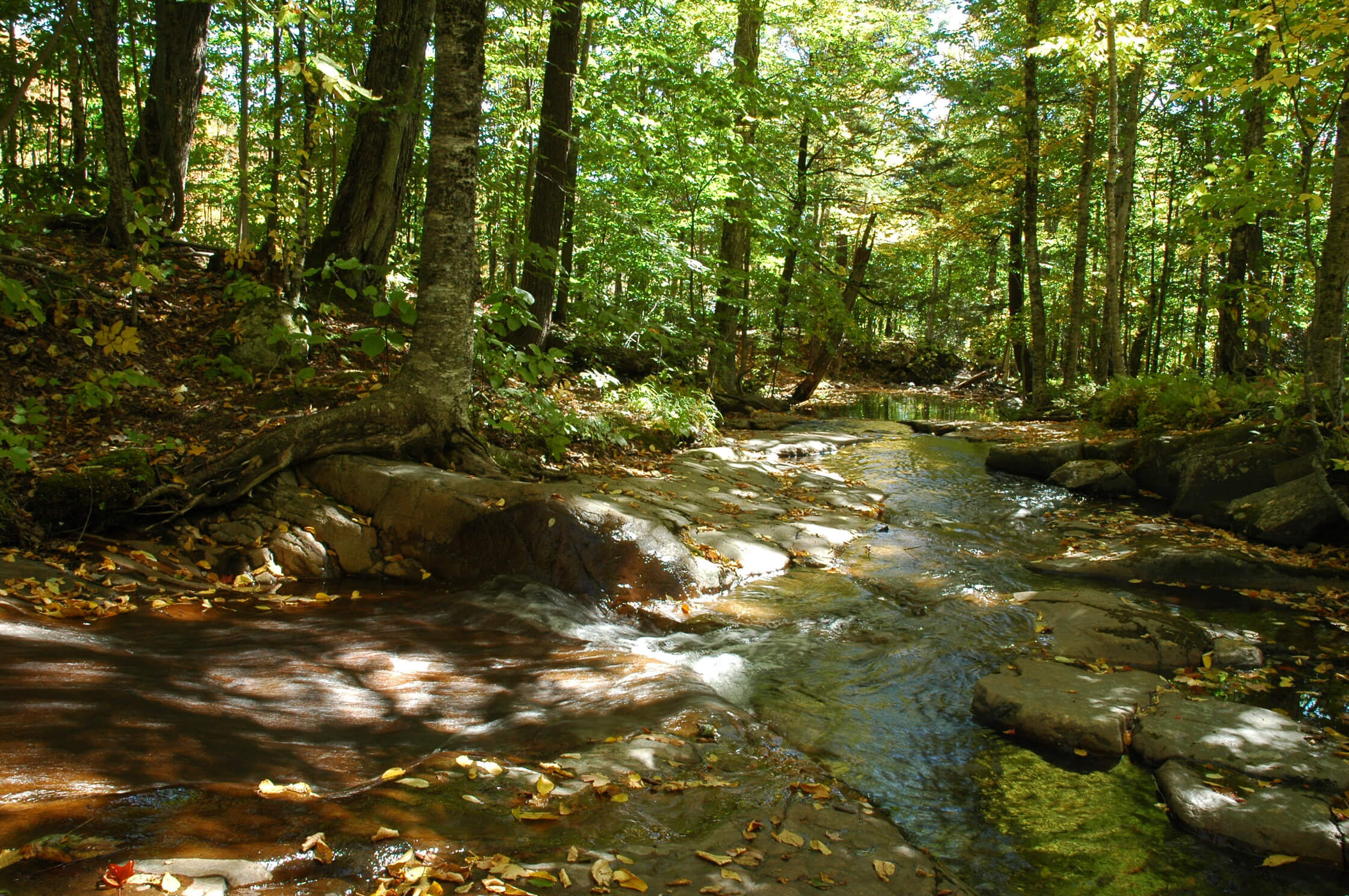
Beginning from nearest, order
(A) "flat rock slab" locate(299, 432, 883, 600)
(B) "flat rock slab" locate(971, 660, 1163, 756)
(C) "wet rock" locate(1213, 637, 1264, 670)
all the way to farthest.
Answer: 1. (B) "flat rock slab" locate(971, 660, 1163, 756)
2. (C) "wet rock" locate(1213, 637, 1264, 670)
3. (A) "flat rock slab" locate(299, 432, 883, 600)

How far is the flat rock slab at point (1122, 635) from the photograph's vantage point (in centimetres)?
518

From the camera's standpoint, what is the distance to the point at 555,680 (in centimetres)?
435

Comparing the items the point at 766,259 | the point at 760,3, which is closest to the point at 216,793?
the point at 760,3

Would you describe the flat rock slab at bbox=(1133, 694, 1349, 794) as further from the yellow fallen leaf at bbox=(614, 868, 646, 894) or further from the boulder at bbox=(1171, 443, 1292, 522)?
the boulder at bbox=(1171, 443, 1292, 522)

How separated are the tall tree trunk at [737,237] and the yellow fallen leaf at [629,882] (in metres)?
11.3

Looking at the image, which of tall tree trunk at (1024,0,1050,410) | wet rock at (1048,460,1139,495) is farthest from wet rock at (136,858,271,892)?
tall tree trunk at (1024,0,1050,410)

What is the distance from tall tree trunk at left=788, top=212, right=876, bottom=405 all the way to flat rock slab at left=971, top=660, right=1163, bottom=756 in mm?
13867

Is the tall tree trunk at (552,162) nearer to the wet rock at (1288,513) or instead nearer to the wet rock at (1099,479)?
the wet rock at (1099,479)

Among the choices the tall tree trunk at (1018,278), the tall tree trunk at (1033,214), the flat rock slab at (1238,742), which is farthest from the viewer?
the tall tree trunk at (1018,278)

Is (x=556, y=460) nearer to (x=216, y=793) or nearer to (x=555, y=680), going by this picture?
(x=555, y=680)

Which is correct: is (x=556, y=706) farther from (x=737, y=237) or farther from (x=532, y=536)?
(x=737, y=237)

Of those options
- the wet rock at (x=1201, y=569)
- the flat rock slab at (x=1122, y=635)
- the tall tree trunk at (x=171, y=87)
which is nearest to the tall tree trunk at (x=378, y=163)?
the tall tree trunk at (x=171, y=87)

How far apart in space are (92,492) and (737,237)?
1307 centimetres

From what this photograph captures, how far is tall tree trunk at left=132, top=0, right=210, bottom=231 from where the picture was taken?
10172mm
